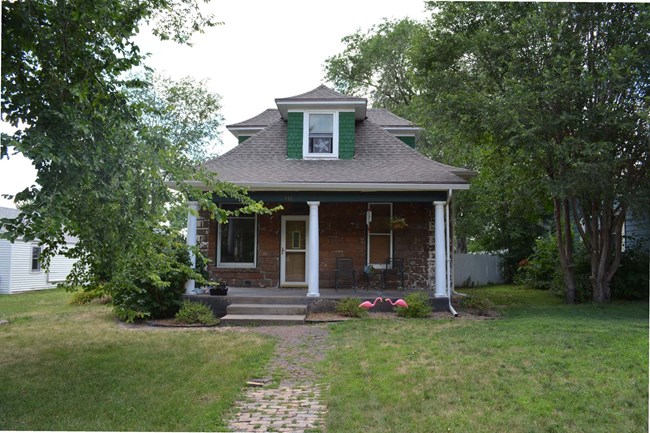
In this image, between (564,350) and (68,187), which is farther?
(564,350)

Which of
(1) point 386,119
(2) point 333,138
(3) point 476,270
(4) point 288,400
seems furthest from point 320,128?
(3) point 476,270

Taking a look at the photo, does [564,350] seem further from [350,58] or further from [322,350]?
[350,58]

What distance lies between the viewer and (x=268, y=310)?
408 inches

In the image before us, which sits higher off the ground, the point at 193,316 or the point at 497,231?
the point at 497,231

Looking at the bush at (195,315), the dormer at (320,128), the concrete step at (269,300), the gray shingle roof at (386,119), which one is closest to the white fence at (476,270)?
the gray shingle roof at (386,119)

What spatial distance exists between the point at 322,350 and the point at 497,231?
1562 cm

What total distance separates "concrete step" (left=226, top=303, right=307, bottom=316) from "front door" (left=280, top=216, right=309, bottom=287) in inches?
95.7

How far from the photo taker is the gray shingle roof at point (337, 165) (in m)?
11.6

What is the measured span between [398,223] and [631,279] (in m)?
6.20

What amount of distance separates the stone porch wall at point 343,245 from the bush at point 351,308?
7.96 feet

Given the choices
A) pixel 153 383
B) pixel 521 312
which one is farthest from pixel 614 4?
pixel 153 383

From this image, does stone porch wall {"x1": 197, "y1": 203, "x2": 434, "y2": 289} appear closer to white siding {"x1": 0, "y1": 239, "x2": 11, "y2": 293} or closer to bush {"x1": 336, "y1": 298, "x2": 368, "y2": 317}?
bush {"x1": 336, "y1": 298, "x2": 368, "y2": 317}

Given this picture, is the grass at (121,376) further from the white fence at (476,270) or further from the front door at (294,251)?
the white fence at (476,270)

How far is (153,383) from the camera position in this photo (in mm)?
5859
